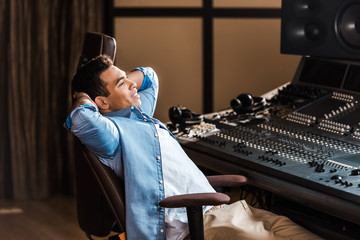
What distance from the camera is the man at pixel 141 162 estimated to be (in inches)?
68.3

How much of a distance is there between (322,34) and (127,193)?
1215mm

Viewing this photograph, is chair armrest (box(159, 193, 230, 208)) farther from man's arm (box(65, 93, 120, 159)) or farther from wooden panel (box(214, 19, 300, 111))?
wooden panel (box(214, 19, 300, 111))

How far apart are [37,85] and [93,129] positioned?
1951 mm

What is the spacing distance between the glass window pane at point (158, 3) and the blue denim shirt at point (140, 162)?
160 cm

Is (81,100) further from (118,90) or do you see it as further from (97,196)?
(97,196)

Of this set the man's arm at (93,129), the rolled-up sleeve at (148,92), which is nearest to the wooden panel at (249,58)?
the rolled-up sleeve at (148,92)

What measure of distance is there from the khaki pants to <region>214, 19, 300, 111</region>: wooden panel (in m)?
1.58

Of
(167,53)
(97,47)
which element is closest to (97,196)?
(97,47)

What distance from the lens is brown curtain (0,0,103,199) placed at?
3381 mm

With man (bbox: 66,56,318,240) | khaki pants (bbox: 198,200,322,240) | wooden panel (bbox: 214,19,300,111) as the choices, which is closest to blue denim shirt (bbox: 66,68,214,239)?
man (bbox: 66,56,318,240)

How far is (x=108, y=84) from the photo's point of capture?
72.9 inches

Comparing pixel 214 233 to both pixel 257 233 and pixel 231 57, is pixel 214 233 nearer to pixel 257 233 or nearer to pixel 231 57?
pixel 257 233

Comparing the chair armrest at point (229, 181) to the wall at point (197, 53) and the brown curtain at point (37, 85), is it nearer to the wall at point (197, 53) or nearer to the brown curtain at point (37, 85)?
the wall at point (197, 53)

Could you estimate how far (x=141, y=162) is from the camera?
1.79 m
